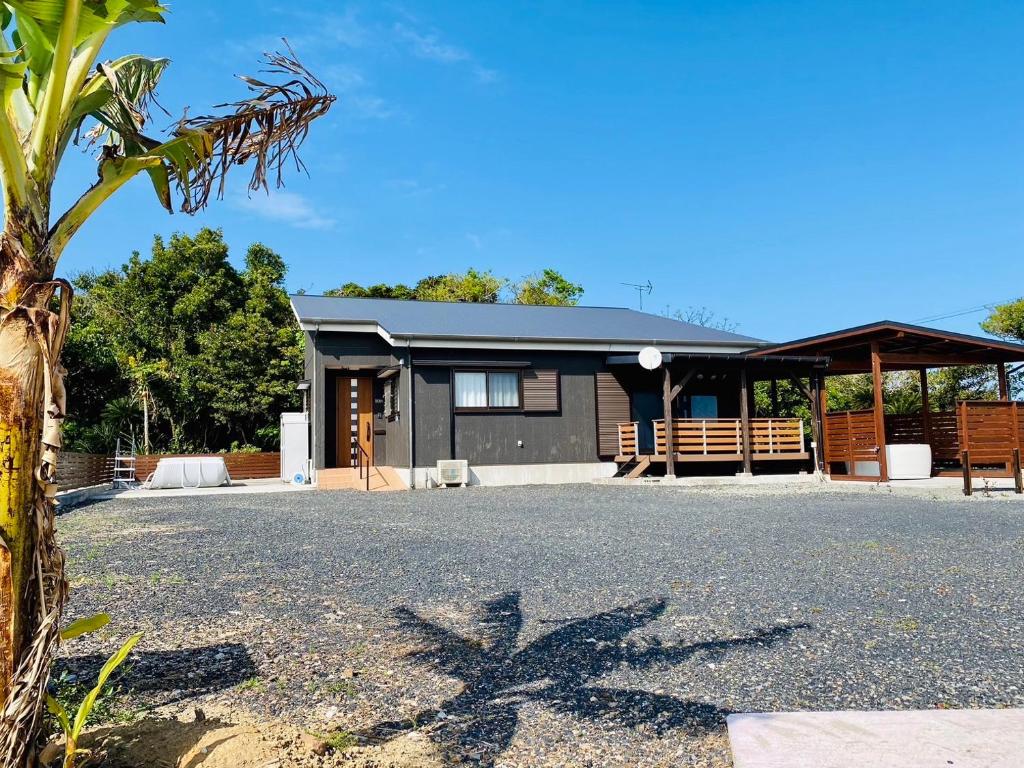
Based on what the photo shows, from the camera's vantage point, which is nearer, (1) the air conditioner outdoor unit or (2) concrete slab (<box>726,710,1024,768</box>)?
(2) concrete slab (<box>726,710,1024,768</box>)

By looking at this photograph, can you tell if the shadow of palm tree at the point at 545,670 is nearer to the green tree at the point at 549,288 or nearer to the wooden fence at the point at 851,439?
the wooden fence at the point at 851,439

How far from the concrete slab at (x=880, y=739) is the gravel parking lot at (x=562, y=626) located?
162 millimetres

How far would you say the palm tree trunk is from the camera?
1.49m

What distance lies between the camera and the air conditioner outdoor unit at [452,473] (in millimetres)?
14516

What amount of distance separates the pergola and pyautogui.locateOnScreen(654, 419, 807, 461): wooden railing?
0.71m

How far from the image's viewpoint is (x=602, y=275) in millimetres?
35812

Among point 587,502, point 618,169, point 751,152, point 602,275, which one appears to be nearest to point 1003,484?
point 587,502

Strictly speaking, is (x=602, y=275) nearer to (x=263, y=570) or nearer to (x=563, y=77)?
(x=563, y=77)

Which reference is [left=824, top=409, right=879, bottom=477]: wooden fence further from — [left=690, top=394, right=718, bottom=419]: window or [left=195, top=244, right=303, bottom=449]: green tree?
[left=195, top=244, right=303, bottom=449]: green tree

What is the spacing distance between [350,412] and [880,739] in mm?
16037

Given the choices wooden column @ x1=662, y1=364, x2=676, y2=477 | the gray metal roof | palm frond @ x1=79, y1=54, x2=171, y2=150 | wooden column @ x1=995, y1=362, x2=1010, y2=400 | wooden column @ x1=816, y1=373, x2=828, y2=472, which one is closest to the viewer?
palm frond @ x1=79, y1=54, x2=171, y2=150

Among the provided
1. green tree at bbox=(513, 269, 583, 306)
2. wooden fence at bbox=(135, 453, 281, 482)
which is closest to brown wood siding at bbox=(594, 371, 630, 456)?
wooden fence at bbox=(135, 453, 281, 482)

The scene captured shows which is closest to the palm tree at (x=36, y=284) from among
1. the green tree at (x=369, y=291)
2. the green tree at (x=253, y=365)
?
the green tree at (x=253, y=365)

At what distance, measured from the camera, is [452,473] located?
573 inches
